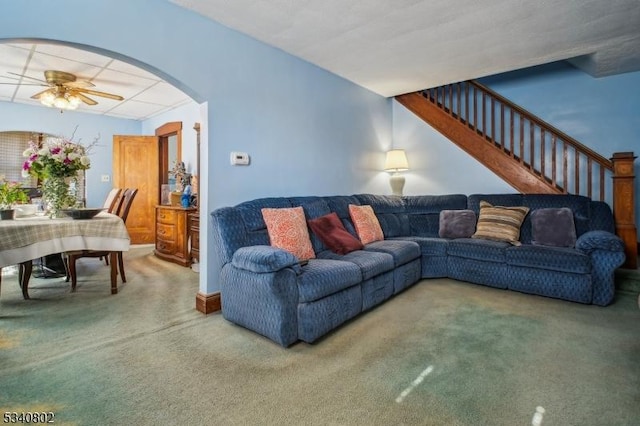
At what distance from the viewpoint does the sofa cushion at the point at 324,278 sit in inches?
83.6

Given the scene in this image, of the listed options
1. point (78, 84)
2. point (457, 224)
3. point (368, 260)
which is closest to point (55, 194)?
point (78, 84)

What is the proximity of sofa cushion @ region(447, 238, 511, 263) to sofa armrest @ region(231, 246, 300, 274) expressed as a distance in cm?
214

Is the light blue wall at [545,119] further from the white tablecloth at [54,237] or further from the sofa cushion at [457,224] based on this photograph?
the white tablecloth at [54,237]

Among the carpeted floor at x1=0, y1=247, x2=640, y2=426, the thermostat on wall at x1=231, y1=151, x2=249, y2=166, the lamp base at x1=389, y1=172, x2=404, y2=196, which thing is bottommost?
the carpeted floor at x1=0, y1=247, x2=640, y2=426

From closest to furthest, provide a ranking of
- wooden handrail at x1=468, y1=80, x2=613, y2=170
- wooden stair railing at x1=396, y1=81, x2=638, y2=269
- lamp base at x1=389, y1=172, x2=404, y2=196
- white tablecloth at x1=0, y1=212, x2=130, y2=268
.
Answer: white tablecloth at x1=0, y1=212, x2=130, y2=268, wooden stair railing at x1=396, y1=81, x2=638, y2=269, wooden handrail at x1=468, y1=80, x2=613, y2=170, lamp base at x1=389, y1=172, x2=404, y2=196

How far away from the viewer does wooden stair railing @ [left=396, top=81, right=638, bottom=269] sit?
3354 mm

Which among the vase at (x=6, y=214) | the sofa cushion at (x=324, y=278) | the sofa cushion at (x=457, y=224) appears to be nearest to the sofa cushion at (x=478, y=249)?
the sofa cushion at (x=457, y=224)

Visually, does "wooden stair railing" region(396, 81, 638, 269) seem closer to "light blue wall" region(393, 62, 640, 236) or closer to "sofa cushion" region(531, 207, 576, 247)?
"light blue wall" region(393, 62, 640, 236)

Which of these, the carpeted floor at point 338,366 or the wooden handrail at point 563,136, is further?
the wooden handrail at point 563,136

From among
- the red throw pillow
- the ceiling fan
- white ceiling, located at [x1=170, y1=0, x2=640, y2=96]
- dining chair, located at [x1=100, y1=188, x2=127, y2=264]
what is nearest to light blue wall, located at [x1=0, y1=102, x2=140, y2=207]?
the ceiling fan

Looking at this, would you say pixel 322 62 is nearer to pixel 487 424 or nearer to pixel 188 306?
pixel 188 306

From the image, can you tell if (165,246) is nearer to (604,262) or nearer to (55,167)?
(55,167)

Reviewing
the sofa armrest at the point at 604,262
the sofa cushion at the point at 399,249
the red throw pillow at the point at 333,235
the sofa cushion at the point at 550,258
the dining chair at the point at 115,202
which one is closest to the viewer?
the sofa armrest at the point at 604,262

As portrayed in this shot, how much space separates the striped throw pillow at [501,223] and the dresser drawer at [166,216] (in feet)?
12.9
